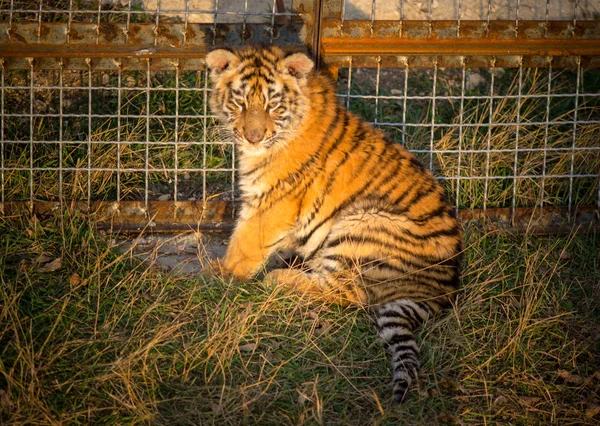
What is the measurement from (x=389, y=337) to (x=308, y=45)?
91.1 inches

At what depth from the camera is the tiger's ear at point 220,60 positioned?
192 inches

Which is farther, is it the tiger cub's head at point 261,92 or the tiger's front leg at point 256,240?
the tiger's front leg at point 256,240

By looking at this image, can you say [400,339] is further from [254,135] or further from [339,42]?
[339,42]

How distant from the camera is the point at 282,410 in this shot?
13.0ft

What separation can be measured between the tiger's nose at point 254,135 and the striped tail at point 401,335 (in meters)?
1.37

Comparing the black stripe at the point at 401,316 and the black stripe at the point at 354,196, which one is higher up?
the black stripe at the point at 354,196

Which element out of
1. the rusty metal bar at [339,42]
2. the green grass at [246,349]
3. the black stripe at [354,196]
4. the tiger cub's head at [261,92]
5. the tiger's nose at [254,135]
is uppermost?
the rusty metal bar at [339,42]

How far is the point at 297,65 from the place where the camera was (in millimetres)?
4906

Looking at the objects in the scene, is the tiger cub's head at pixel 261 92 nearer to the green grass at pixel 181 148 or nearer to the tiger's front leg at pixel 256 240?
the tiger's front leg at pixel 256 240

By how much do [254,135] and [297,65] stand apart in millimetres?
550

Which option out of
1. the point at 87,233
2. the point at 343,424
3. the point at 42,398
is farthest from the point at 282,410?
the point at 87,233

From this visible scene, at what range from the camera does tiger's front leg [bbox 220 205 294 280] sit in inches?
200

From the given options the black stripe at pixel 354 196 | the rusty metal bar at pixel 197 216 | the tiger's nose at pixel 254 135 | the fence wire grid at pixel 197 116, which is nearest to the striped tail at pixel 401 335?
the black stripe at pixel 354 196

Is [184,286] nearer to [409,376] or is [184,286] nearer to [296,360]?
[296,360]
